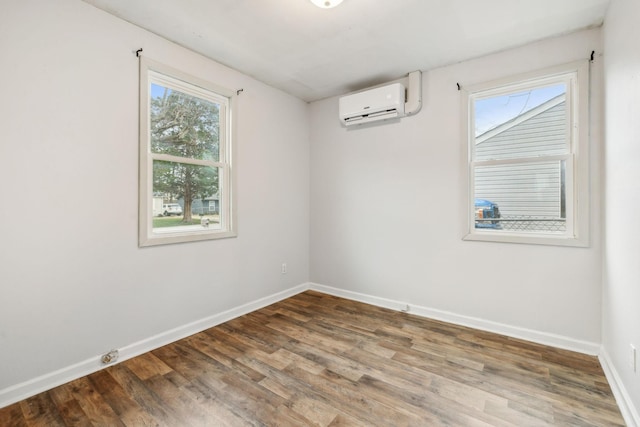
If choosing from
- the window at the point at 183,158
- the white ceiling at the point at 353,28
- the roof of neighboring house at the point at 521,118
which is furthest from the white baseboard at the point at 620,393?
the window at the point at 183,158

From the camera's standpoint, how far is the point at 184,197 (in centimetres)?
276

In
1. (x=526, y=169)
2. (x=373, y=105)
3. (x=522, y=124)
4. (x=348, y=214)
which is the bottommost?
(x=348, y=214)

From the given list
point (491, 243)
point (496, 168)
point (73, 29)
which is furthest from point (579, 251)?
point (73, 29)

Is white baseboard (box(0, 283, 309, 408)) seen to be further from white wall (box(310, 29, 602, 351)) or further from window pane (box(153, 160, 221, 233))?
white wall (box(310, 29, 602, 351))

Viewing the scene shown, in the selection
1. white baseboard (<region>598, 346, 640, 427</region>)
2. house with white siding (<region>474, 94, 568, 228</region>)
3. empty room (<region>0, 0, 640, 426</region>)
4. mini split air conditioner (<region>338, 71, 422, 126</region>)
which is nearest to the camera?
white baseboard (<region>598, 346, 640, 427</region>)

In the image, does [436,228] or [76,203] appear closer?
[76,203]

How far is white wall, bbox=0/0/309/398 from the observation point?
178 cm

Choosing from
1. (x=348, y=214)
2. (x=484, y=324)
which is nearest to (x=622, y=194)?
(x=484, y=324)

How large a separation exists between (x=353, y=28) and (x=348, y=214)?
2.02 m

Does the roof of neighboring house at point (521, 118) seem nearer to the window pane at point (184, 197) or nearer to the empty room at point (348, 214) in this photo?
the empty room at point (348, 214)

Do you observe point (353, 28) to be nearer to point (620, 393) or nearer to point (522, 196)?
point (522, 196)

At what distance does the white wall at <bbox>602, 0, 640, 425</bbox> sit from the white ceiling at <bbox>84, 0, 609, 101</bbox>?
457 millimetres

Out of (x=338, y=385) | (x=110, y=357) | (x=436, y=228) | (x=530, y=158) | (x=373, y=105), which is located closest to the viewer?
(x=338, y=385)

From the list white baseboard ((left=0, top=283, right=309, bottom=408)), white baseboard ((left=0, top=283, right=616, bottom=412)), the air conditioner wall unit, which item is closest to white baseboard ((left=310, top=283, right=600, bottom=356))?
white baseboard ((left=0, top=283, right=616, bottom=412))
